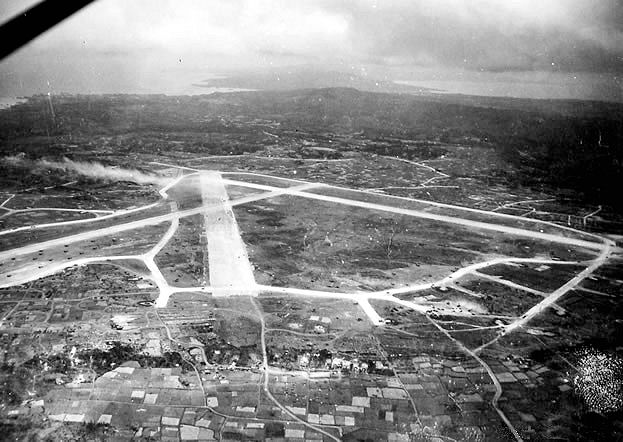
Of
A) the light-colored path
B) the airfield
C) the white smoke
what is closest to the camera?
the airfield

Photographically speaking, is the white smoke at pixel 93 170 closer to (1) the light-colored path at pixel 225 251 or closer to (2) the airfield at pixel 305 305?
(1) the light-colored path at pixel 225 251

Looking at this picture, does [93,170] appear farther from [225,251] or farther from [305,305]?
[305,305]

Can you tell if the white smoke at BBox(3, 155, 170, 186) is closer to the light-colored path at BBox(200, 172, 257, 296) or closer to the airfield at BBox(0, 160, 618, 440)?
the light-colored path at BBox(200, 172, 257, 296)

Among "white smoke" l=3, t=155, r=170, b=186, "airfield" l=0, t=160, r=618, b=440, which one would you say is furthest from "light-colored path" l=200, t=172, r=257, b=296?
"white smoke" l=3, t=155, r=170, b=186

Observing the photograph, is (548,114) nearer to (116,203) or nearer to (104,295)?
(116,203)

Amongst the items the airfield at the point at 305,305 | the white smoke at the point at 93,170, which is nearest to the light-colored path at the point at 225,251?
the airfield at the point at 305,305

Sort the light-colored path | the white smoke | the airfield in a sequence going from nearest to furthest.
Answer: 1. the airfield
2. the light-colored path
3. the white smoke

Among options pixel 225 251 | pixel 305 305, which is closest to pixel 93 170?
pixel 225 251
